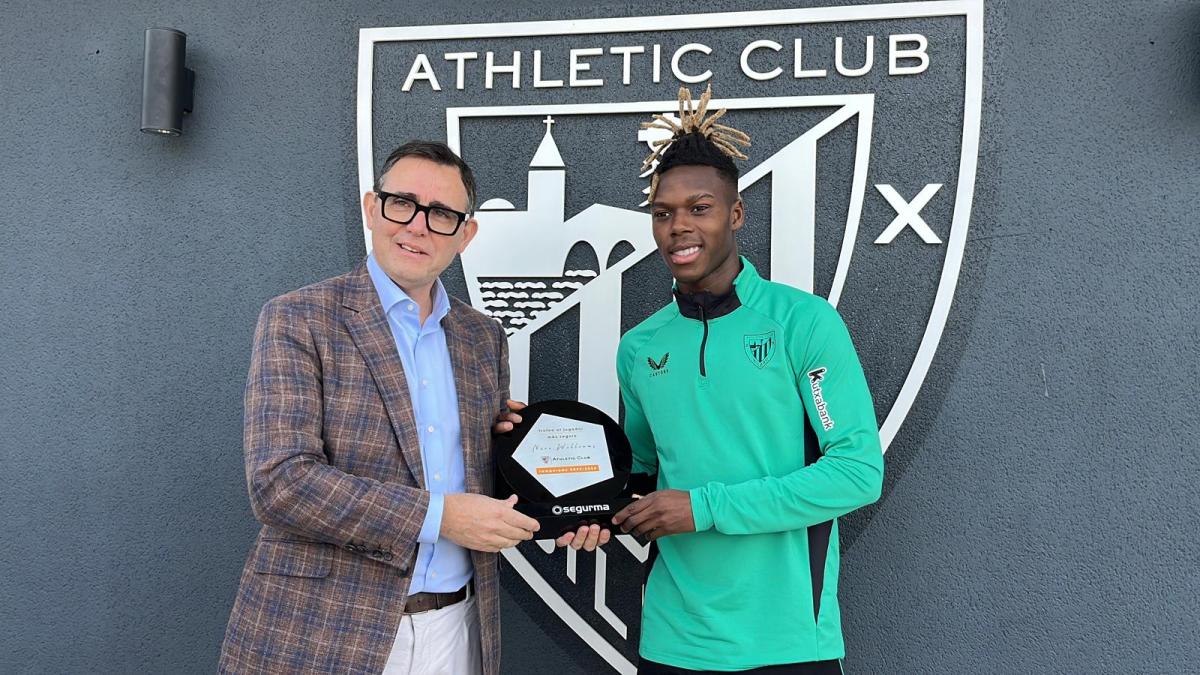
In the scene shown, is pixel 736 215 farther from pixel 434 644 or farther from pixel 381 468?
pixel 434 644

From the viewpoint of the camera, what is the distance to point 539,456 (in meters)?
2.01

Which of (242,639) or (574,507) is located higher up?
(574,507)

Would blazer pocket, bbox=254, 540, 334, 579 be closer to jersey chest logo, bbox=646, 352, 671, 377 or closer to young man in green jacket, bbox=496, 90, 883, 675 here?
young man in green jacket, bbox=496, 90, 883, 675

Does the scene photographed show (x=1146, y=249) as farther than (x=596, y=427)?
Yes

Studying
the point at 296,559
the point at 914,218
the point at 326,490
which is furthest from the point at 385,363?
the point at 914,218

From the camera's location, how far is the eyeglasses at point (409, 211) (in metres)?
1.93

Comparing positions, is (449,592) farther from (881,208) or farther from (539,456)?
(881,208)

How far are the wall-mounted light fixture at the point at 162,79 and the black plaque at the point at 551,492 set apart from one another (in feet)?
5.60

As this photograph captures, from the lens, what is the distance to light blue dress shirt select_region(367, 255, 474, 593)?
189 cm

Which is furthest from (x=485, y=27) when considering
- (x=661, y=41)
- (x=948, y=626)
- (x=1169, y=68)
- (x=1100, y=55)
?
(x=948, y=626)

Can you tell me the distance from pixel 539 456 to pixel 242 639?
742 millimetres

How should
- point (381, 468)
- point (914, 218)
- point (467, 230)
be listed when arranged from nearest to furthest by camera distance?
point (381, 468), point (467, 230), point (914, 218)

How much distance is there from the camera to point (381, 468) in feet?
5.99

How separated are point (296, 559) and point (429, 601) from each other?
31cm
